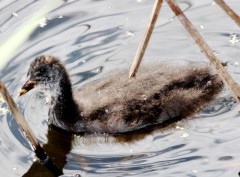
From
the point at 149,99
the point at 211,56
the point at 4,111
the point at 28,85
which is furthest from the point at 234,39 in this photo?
the point at 4,111

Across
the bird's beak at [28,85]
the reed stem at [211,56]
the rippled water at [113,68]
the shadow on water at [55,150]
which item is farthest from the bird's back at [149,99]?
Answer: the reed stem at [211,56]

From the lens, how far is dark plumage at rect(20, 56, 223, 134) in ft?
20.0

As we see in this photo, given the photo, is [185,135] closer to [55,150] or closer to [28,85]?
[55,150]

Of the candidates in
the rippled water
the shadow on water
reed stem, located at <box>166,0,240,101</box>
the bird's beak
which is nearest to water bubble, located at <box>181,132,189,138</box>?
the rippled water

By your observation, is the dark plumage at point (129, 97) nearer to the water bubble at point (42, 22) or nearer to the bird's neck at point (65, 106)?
the bird's neck at point (65, 106)

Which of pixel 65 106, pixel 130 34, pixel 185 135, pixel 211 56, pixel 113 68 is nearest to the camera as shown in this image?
pixel 211 56

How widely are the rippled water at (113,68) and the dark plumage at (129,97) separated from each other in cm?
11

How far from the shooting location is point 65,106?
631 cm

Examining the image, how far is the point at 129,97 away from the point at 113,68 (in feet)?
2.84

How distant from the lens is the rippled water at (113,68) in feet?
19.0

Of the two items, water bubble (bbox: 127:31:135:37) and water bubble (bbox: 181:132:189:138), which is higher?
water bubble (bbox: 127:31:135:37)

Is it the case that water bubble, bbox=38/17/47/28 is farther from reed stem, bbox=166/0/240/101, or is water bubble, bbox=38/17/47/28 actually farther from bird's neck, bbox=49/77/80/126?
reed stem, bbox=166/0/240/101

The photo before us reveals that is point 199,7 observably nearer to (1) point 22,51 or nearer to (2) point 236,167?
(1) point 22,51

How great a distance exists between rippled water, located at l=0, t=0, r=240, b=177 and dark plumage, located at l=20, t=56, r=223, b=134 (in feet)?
0.37
